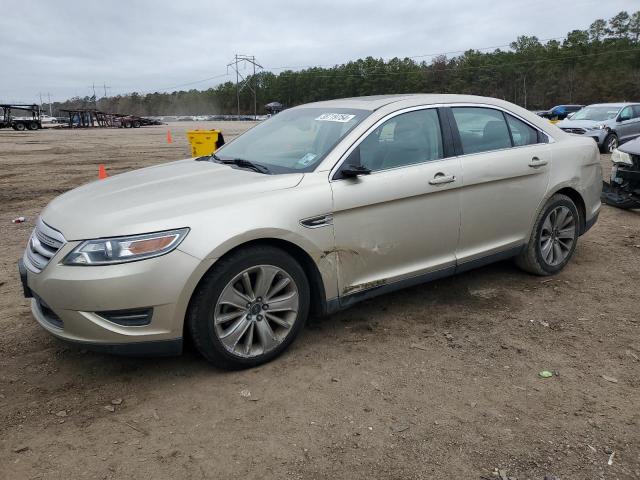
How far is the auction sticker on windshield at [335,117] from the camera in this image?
3.92 meters

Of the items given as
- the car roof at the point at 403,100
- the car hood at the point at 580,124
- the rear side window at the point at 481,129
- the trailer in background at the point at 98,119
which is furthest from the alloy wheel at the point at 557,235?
the trailer in background at the point at 98,119

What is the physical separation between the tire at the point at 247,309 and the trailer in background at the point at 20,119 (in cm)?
4591

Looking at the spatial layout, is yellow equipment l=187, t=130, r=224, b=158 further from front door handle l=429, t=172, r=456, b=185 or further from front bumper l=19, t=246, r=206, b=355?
front bumper l=19, t=246, r=206, b=355

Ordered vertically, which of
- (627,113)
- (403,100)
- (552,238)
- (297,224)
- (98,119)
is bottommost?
(552,238)

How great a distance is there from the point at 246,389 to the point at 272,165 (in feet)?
5.12

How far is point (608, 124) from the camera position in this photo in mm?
16641

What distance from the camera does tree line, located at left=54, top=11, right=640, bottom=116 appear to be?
8131cm

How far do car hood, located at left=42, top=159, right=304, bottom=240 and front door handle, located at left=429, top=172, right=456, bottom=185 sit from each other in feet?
3.39

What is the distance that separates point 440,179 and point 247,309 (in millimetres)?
1727

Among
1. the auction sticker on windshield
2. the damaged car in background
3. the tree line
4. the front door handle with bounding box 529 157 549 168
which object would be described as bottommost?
the damaged car in background

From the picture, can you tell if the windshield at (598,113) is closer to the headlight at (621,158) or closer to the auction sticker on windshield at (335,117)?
the headlight at (621,158)

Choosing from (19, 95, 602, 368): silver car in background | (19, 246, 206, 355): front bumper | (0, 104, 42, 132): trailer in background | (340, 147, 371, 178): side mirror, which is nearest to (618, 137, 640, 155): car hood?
(19, 95, 602, 368): silver car in background

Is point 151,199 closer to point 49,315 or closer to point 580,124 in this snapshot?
point 49,315

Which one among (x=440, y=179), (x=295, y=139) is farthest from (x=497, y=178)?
(x=295, y=139)
